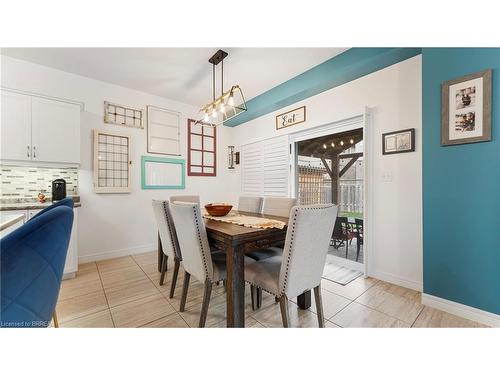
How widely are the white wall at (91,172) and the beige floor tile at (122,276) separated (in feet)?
2.26

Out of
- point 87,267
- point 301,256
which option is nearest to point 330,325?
point 301,256

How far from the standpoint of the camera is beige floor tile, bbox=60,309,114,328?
1524mm

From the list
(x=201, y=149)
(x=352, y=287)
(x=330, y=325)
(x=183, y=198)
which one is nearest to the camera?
(x=330, y=325)

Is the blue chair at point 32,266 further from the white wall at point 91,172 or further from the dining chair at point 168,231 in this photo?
the white wall at point 91,172

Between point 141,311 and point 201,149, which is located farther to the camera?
point 201,149

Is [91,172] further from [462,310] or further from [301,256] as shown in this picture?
[462,310]

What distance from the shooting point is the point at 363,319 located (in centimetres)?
158

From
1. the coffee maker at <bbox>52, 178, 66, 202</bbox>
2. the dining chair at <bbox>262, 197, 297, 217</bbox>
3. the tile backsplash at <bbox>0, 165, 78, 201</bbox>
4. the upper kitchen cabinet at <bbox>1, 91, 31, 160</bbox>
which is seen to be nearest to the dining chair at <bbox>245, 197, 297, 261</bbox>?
the dining chair at <bbox>262, 197, 297, 217</bbox>

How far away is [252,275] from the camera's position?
1.48 metres

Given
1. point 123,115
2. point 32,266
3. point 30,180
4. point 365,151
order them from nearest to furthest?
point 32,266 → point 365,151 → point 30,180 → point 123,115

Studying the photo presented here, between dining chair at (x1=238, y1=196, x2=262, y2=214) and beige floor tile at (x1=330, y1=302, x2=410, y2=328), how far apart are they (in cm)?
132

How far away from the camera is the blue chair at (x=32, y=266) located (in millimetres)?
655

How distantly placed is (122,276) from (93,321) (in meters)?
0.89
